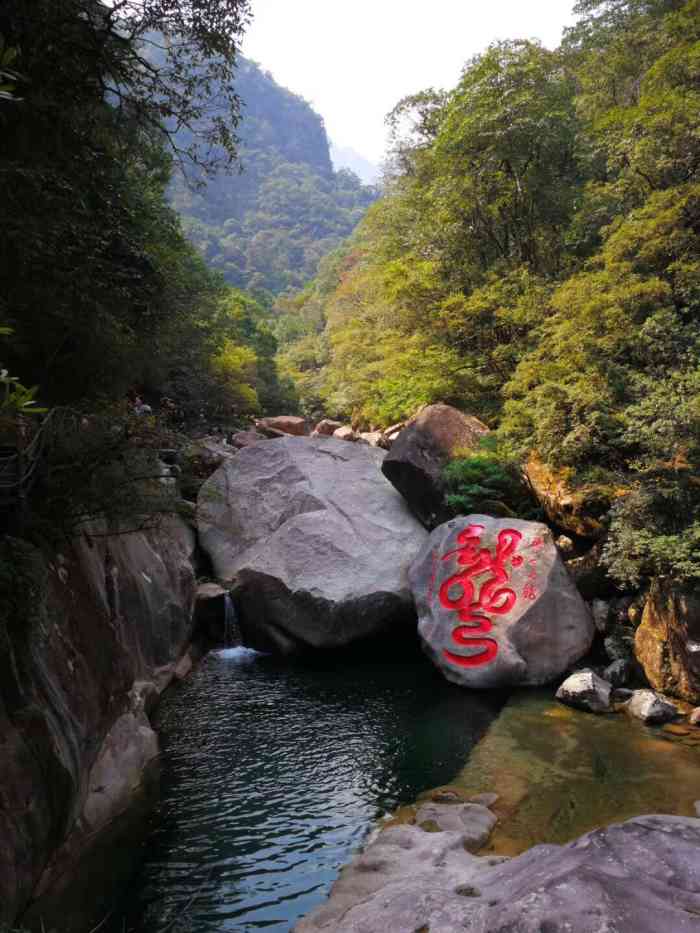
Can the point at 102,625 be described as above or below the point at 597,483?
below

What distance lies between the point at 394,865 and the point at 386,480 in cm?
896

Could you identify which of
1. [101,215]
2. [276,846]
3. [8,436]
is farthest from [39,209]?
[276,846]

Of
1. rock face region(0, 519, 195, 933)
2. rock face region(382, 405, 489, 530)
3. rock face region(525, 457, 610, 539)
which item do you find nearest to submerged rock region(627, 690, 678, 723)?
rock face region(525, 457, 610, 539)

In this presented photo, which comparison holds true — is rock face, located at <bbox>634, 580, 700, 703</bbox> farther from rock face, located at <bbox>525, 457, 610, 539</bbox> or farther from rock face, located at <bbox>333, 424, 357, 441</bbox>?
rock face, located at <bbox>333, 424, 357, 441</bbox>

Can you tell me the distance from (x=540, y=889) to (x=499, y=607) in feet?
19.7

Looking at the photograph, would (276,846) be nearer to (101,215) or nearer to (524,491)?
(101,215)

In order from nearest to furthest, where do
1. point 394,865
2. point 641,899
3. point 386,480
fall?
point 641,899, point 394,865, point 386,480

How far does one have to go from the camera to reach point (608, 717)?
25.2 feet

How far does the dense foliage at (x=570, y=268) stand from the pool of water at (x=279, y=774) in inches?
140

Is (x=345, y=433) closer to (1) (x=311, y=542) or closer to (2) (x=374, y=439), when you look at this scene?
(2) (x=374, y=439)

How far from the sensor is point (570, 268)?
13.8 m

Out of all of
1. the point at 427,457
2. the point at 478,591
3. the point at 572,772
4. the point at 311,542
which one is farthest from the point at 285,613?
the point at 572,772

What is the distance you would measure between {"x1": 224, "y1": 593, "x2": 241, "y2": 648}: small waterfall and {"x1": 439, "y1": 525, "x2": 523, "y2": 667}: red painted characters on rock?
3.95 meters

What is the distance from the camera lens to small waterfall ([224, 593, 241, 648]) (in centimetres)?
1138
